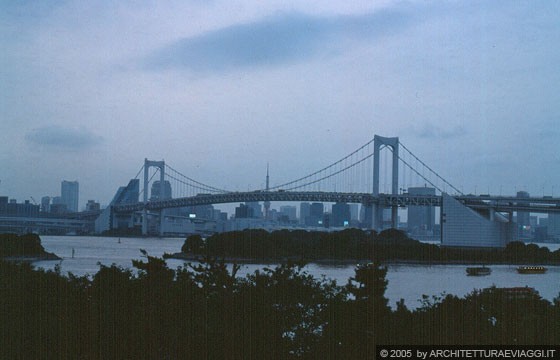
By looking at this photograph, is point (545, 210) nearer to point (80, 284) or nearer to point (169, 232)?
point (80, 284)

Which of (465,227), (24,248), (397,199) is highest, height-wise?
(397,199)

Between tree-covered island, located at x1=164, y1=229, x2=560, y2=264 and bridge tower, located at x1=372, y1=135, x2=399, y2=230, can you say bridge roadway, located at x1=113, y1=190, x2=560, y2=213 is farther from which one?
tree-covered island, located at x1=164, y1=229, x2=560, y2=264

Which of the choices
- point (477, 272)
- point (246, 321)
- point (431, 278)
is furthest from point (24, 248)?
point (246, 321)

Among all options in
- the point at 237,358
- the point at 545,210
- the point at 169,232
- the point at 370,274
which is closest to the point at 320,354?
the point at 237,358

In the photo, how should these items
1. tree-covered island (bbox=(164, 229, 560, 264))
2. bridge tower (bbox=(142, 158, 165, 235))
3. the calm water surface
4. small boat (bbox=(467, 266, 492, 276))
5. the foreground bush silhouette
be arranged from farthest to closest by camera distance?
bridge tower (bbox=(142, 158, 165, 235)) < tree-covered island (bbox=(164, 229, 560, 264)) < small boat (bbox=(467, 266, 492, 276)) < the calm water surface < the foreground bush silhouette

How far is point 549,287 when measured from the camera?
13.8m

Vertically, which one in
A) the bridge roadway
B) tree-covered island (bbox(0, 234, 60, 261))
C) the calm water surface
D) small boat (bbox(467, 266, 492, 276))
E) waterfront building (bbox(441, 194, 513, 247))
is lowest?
the calm water surface

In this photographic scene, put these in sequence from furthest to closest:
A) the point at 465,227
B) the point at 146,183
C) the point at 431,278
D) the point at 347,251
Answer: the point at 146,183
the point at 465,227
the point at 347,251
the point at 431,278

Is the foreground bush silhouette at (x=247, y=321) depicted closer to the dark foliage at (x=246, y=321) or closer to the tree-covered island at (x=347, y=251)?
the dark foliage at (x=246, y=321)

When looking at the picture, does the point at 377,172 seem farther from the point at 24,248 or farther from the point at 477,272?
the point at 24,248

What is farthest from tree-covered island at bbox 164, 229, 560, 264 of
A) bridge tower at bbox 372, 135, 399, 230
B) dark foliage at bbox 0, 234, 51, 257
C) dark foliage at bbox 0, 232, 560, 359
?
dark foliage at bbox 0, 232, 560, 359

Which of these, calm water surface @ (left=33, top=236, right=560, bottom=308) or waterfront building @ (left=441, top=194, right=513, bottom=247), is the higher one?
waterfront building @ (left=441, top=194, right=513, bottom=247)

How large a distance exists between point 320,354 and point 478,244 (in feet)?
56.7

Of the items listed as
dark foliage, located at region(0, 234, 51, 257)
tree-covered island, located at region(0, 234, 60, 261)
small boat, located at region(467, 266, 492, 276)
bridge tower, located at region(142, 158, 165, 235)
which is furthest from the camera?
bridge tower, located at region(142, 158, 165, 235)
